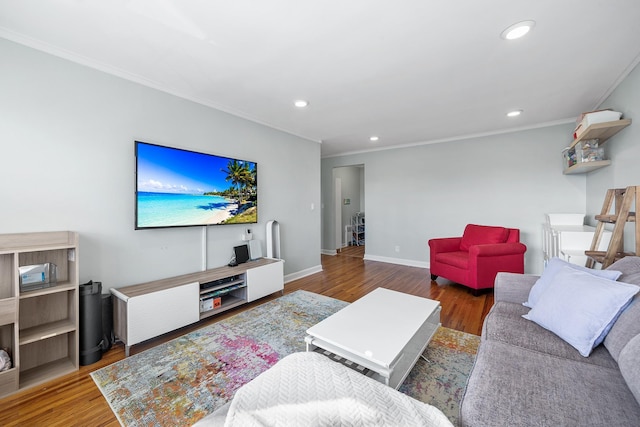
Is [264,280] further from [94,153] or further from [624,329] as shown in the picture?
[624,329]

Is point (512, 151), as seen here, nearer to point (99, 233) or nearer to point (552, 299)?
point (552, 299)

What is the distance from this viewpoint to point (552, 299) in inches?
58.8

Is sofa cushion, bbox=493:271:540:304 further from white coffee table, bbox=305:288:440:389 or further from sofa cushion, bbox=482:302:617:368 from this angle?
white coffee table, bbox=305:288:440:389

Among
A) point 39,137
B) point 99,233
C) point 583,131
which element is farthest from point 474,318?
point 39,137

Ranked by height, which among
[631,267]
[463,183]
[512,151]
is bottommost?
[631,267]

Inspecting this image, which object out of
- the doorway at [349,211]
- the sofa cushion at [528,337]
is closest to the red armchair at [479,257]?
the sofa cushion at [528,337]

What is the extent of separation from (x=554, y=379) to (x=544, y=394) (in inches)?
5.5

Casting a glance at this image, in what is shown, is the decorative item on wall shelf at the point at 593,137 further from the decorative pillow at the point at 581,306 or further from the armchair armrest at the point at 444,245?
the decorative pillow at the point at 581,306

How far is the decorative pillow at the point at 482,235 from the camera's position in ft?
11.9

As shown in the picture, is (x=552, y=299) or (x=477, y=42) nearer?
(x=552, y=299)

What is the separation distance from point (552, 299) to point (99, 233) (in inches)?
129

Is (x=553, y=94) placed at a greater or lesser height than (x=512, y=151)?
greater

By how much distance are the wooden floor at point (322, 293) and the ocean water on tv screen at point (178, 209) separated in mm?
1035

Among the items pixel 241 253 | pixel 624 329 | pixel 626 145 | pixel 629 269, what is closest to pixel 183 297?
pixel 241 253
